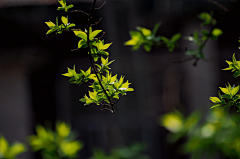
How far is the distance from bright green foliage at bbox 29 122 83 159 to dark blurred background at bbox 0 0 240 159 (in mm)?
2476

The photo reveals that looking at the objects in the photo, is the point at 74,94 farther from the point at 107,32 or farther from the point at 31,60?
the point at 107,32

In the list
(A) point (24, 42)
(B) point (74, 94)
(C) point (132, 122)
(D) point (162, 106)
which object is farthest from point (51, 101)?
(D) point (162, 106)

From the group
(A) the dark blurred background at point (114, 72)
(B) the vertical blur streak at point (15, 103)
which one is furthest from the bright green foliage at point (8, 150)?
(B) the vertical blur streak at point (15, 103)

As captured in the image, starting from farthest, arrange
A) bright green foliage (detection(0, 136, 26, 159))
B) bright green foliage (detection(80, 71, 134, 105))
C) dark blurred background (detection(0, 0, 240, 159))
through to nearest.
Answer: dark blurred background (detection(0, 0, 240, 159)) < bright green foliage (detection(80, 71, 134, 105)) < bright green foliage (detection(0, 136, 26, 159))

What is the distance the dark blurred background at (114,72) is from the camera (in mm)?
2920

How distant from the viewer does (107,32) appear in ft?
10.2

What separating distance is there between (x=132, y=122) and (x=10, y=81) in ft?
5.48

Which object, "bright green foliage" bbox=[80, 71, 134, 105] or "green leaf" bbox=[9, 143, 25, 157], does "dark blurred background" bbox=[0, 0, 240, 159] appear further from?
"green leaf" bbox=[9, 143, 25, 157]

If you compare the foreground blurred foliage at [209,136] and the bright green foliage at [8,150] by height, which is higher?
the foreground blurred foliage at [209,136]

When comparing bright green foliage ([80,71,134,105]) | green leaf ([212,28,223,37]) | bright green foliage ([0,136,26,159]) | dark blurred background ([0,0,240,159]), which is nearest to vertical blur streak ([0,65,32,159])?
dark blurred background ([0,0,240,159])

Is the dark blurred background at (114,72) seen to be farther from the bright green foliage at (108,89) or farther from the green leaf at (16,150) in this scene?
the green leaf at (16,150)

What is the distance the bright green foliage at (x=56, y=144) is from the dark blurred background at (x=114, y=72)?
2476 mm

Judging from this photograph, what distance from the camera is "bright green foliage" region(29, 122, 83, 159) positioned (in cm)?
51

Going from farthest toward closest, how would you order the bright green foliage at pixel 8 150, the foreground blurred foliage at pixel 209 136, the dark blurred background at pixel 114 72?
the dark blurred background at pixel 114 72
the bright green foliage at pixel 8 150
the foreground blurred foliage at pixel 209 136
